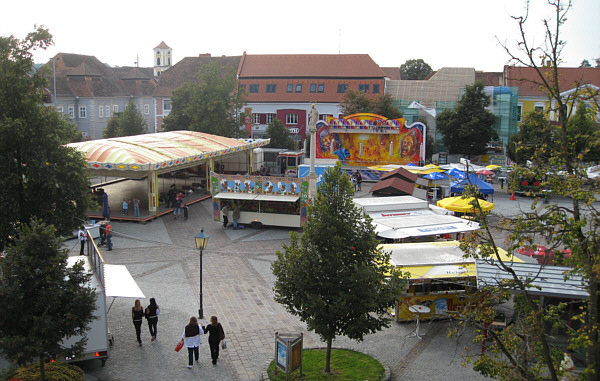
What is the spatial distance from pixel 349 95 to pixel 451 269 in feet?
125

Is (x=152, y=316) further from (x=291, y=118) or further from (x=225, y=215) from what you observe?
(x=291, y=118)

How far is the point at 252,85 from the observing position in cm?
6172

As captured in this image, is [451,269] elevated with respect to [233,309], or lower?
elevated

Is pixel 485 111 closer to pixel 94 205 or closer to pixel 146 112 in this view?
Result: pixel 94 205

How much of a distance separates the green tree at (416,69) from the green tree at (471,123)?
49.1 m

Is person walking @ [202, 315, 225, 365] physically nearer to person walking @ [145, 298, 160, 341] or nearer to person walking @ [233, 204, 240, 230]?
person walking @ [145, 298, 160, 341]

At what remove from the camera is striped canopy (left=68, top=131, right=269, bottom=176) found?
88.8 ft

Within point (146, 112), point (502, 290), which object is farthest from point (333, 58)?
point (502, 290)

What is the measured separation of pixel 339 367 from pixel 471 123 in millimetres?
39322

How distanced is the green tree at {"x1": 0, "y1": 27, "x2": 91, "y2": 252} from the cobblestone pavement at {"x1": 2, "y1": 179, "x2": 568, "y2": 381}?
3468 millimetres

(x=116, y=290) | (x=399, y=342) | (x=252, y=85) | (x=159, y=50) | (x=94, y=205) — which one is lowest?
Answer: (x=399, y=342)

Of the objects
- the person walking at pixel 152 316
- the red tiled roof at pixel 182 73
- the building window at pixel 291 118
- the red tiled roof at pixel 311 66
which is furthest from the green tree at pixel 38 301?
the red tiled roof at pixel 182 73

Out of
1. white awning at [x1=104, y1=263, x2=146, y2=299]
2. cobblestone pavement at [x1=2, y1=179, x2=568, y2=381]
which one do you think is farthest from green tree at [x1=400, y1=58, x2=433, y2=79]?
white awning at [x1=104, y1=263, x2=146, y2=299]

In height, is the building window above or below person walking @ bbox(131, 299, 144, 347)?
above
